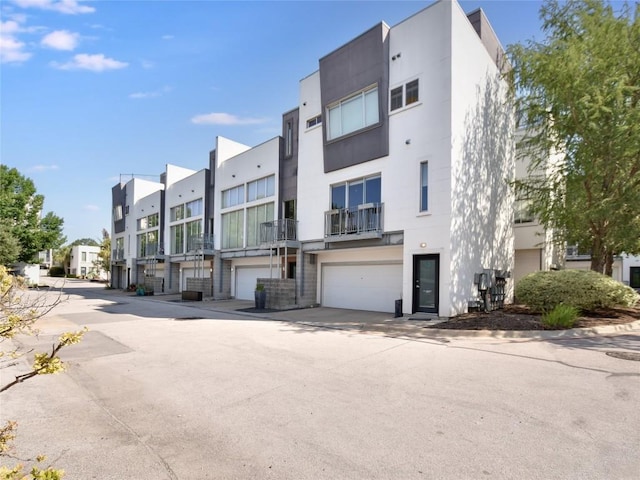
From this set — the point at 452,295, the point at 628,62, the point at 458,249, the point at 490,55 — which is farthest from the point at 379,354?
the point at 490,55

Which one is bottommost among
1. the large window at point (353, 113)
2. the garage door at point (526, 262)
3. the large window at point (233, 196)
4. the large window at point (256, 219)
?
the garage door at point (526, 262)

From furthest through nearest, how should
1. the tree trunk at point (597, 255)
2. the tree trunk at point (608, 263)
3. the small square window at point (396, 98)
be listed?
the tree trunk at point (608, 263)
the small square window at point (396, 98)
the tree trunk at point (597, 255)

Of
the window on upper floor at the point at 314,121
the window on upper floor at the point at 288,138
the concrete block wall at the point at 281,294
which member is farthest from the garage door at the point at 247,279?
the window on upper floor at the point at 314,121

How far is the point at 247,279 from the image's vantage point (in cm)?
2250

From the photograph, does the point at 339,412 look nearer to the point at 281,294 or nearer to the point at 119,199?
the point at 281,294

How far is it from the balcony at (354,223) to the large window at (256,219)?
16.5ft

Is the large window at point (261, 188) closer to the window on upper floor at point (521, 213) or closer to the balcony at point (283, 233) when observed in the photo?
the balcony at point (283, 233)

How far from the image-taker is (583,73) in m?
12.2

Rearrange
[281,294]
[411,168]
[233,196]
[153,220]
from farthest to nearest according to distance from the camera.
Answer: [153,220] < [233,196] < [281,294] < [411,168]

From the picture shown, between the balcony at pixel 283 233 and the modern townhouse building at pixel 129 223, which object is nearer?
the balcony at pixel 283 233

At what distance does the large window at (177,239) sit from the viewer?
28606mm

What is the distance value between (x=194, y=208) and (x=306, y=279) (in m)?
13.9

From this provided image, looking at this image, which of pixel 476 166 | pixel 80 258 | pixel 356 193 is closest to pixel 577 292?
pixel 476 166

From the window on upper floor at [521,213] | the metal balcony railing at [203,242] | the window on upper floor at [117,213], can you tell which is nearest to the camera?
the window on upper floor at [521,213]
